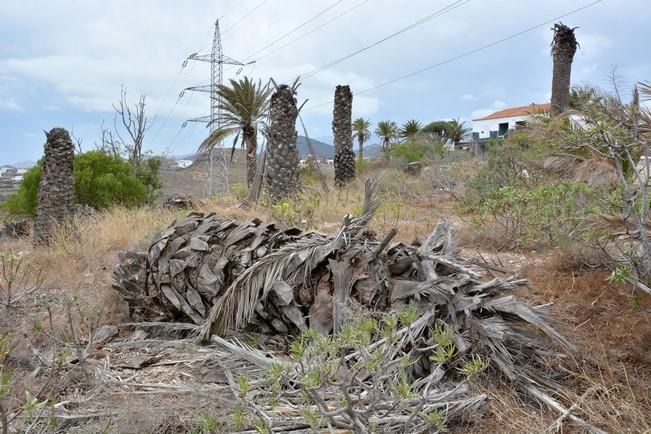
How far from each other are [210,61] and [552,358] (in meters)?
26.4

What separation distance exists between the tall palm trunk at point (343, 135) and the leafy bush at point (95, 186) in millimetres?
5745

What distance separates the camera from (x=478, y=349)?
9.48ft

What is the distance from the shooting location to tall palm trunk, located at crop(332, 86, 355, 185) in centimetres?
1602

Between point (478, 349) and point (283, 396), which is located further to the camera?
point (478, 349)

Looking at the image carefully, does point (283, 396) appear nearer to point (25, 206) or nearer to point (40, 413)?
point (40, 413)

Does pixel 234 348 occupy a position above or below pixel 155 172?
below

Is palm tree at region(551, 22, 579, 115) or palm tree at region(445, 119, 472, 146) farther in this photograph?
palm tree at region(445, 119, 472, 146)

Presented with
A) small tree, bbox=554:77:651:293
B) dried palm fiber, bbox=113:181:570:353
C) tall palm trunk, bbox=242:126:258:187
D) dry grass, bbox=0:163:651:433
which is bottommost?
dry grass, bbox=0:163:651:433

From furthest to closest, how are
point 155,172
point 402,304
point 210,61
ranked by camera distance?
point 210,61 < point 155,172 < point 402,304

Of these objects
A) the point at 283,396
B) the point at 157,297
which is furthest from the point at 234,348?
the point at 157,297

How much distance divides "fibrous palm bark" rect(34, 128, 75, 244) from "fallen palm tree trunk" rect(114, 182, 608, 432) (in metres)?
5.26

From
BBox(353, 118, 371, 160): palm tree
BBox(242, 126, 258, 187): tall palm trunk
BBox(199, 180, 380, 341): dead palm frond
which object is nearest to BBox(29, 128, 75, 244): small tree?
BBox(199, 180, 380, 341): dead palm frond

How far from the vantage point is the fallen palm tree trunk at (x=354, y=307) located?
7.70 ft

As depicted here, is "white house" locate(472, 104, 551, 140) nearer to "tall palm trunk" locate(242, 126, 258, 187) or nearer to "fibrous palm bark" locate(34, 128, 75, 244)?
"tall palm trunk" locate(242, 126, 258, 187)
